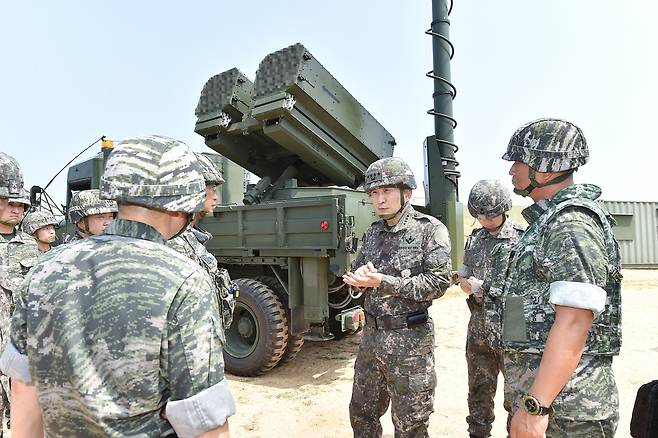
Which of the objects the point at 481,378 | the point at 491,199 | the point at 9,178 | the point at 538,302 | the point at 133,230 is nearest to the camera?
the point at 133,230

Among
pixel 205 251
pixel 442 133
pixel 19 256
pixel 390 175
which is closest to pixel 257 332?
pixel 205 251

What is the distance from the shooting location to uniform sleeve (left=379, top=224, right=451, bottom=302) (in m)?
2.67

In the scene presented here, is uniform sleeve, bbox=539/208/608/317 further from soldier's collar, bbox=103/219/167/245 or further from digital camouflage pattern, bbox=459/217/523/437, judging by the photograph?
digital camouflage pattern, bbox=459/217/523/437

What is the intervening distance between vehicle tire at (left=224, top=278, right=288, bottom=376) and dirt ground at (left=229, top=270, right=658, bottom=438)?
0.17 meters

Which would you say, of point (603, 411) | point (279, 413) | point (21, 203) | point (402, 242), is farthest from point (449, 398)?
point (21, 203)

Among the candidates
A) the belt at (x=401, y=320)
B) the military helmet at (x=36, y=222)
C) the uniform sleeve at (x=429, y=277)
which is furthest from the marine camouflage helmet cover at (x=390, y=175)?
the military helmet at (x=36, y=222)

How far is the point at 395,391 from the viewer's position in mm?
2686

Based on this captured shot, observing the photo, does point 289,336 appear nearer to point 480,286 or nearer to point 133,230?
point 480,286

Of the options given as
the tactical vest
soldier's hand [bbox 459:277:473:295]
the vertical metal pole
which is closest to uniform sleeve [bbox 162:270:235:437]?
the tactical vest

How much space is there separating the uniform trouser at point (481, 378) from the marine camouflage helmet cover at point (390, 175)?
1311 millimetres

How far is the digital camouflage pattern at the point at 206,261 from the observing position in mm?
3131

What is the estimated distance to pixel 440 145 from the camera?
557cm

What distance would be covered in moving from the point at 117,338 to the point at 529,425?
1.40 metres

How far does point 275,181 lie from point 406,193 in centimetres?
376
